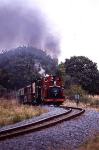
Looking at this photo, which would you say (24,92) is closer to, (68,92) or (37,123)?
(68,92)

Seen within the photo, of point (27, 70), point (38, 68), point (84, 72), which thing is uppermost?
point (84, 72)

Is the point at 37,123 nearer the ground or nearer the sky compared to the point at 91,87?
nearer the ground

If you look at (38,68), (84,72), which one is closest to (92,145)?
(38,68)

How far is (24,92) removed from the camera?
42.5 metres

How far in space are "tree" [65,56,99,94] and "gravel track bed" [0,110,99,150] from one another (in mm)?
53257

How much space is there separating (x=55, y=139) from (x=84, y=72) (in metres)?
60.9

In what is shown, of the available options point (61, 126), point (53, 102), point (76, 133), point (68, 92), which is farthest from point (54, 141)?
point (68, 92)

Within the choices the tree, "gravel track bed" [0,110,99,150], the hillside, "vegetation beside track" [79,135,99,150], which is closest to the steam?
the hillside

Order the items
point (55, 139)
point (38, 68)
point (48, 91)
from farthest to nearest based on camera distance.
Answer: point (38, 68) < point (48, 91) < point (55, 139)

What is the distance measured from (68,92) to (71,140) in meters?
37.1

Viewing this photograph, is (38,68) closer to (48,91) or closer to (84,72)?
(48,91)

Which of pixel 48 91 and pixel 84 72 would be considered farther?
pixel 84 72

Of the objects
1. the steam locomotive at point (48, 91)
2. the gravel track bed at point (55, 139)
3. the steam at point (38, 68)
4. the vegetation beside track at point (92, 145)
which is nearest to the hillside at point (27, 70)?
the steam at point (38, 68)

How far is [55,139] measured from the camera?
11.7 metres
